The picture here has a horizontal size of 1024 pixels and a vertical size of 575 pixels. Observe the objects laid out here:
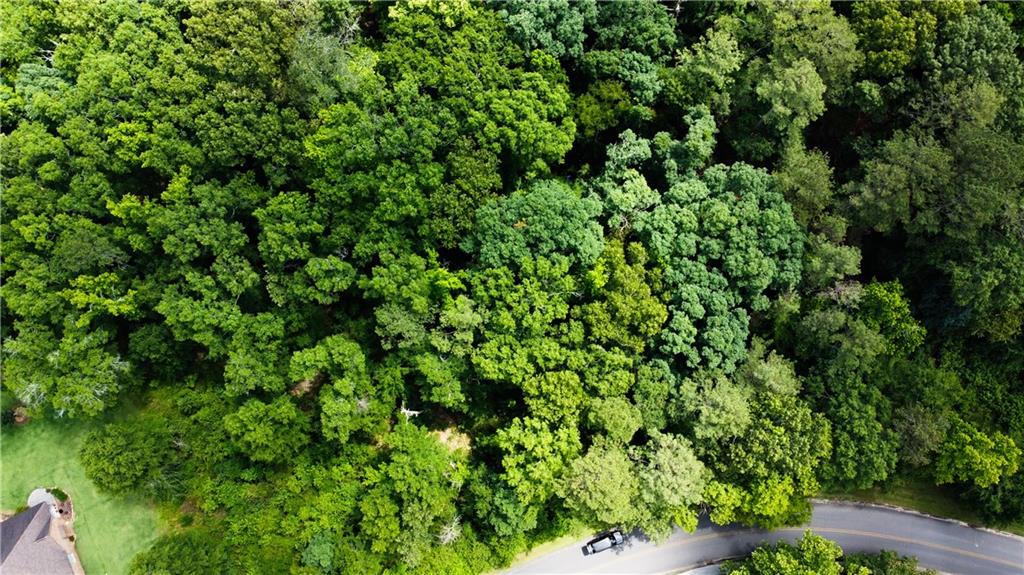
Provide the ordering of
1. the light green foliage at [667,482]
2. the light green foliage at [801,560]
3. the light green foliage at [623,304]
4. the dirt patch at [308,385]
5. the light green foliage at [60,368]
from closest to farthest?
the light green foliage at [667,482], the light green foliage at [623,304], the light green foliage at [801,560], the light green foliage at [60,368], the dirt patch at [308,385]

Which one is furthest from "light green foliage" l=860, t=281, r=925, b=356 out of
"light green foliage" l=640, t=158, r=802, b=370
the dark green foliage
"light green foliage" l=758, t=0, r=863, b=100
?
"light green foliage" l=758, t=0, r=863, b=100

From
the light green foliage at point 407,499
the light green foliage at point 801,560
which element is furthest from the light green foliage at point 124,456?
the light green foliage at point 801,560

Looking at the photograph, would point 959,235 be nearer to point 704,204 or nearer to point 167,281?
point 704,204

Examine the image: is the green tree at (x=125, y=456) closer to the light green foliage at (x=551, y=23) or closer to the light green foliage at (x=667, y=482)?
the light green foliage at (x=667, y=482)

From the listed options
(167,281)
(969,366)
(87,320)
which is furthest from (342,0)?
(969,366)

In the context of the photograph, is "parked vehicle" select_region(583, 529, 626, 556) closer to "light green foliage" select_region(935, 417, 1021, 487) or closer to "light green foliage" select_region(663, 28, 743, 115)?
"light green foliage" select_region(935, 417, 1021, 487)
